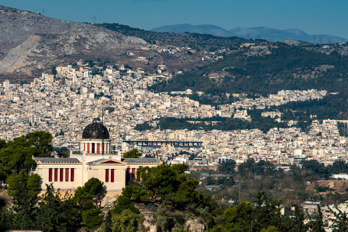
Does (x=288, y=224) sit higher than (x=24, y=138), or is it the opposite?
(x=24, y=138)

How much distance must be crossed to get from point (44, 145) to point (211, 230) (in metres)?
17.9

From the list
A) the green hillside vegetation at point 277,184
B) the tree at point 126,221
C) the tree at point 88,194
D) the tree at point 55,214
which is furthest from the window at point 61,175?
the green hillside vegetation at point 277,184

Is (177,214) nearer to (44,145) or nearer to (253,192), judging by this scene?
(44,145)

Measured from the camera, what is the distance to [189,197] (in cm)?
6744

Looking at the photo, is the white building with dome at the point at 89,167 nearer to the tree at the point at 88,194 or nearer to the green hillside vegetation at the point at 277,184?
the tree at the point at 88,194

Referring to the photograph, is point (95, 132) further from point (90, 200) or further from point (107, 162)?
point (90, 200)

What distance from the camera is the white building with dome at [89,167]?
220ft

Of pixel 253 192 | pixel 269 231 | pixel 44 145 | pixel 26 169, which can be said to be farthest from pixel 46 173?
pixel 253 192

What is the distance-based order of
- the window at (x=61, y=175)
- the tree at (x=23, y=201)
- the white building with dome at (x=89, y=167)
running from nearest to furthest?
the tree at (x=23, y=201), the white building with dome at (x=89, y=167), the window at (x=61, y=175)

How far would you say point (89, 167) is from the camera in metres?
67.3

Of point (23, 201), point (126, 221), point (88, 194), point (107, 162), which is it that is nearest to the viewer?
point (23, 201)

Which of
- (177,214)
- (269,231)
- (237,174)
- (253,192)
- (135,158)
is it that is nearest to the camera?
(269,231)

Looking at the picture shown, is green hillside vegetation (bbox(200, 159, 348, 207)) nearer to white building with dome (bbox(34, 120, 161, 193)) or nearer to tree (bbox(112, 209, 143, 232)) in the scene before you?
white building with dome (bbox(34, 120, 161, 193))

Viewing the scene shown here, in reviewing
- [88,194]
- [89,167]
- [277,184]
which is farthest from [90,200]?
[277,184]
